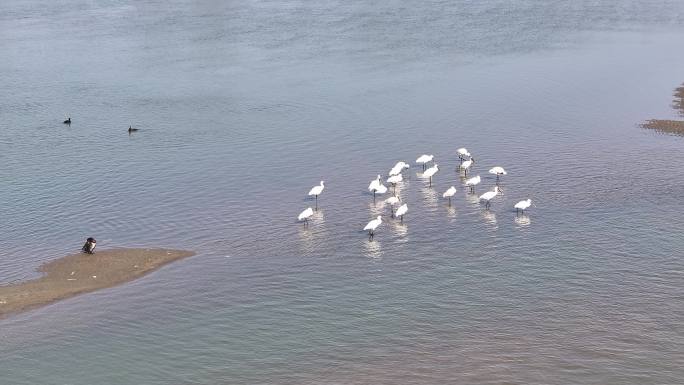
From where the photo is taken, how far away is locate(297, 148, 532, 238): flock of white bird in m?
40.8

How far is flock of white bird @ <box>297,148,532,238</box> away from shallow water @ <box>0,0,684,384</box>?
527 mm

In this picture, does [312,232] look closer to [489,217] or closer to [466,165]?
A: [489,217]

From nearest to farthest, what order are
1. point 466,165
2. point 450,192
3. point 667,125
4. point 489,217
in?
1. point 489,217
2. point 450,192
3. point 466,165
4. point 667,125

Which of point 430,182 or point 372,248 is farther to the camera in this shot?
point 430,182

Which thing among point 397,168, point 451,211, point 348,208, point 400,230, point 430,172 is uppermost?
point 397,168

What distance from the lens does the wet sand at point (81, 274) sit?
32981 mm

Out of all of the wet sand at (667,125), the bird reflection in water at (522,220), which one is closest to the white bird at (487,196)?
the bird reflection in water at (522,220)

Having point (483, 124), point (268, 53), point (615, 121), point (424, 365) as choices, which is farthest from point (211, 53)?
point (424, 365)

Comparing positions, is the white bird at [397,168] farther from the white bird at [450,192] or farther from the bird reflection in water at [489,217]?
the bird reflection in water at [489,217]

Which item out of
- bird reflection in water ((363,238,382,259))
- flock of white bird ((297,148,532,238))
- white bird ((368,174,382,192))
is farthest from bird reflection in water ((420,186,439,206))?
bird reflection in water ((363,238,382,259))

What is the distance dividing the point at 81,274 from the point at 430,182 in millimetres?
18390

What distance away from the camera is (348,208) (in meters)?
43.0

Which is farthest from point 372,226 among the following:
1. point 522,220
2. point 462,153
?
point 462,153

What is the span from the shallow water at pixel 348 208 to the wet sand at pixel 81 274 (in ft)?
2.48
